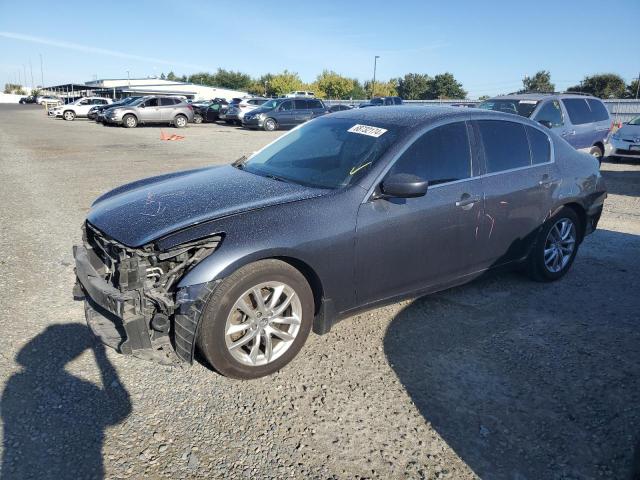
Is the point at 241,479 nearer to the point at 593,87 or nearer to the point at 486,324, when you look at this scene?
the point at 486,324

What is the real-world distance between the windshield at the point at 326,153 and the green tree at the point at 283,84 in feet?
343

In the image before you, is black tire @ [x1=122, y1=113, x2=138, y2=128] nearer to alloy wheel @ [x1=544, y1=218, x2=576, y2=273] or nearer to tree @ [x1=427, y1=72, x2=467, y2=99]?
alloy wheel @ [x1=544, y1=218, x2=576, y2=273]

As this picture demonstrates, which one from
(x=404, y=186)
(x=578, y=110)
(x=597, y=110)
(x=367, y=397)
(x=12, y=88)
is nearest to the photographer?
(x=367, y=397)

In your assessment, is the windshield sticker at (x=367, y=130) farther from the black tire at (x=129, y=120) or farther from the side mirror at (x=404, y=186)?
the black tire at (x=129, y=120)

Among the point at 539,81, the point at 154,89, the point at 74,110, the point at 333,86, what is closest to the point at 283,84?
the point at 333,86

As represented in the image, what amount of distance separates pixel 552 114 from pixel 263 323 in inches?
374

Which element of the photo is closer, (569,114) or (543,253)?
(543,253)

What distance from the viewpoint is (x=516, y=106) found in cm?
1062

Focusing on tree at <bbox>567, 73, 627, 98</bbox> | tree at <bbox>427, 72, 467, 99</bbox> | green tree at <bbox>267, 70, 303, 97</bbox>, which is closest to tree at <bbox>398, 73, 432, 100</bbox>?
tree at <bbox>427, 72, 467, 99</bbox>

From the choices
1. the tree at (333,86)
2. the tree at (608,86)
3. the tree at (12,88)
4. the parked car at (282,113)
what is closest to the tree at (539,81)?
the tree at (608,86)

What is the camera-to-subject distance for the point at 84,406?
2822mm

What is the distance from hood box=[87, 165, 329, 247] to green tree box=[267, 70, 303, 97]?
345 feet

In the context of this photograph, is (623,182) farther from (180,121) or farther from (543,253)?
(180,121)

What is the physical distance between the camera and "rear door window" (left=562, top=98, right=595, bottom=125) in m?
10.6
